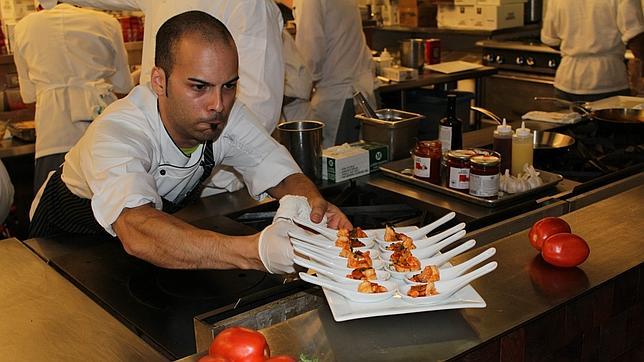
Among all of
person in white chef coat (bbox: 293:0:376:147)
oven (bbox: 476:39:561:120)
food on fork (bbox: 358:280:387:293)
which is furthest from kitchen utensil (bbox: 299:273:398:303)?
oven (bbox: 476:39:561:120)

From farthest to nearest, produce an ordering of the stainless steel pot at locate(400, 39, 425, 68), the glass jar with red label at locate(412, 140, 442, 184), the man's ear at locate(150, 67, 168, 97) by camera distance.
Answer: the stainless steel pot at locate(400, 39, 425, 68) → the glass jar with red label at locate(412, 140, 442, 184) → the man's ear at locate(150, 67, 168, 97)

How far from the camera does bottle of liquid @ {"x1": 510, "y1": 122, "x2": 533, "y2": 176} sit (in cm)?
224

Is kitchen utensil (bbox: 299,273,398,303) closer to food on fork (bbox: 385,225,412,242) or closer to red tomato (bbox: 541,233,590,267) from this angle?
food on fork (bbox: 385,225,412,242)

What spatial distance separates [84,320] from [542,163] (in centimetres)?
165

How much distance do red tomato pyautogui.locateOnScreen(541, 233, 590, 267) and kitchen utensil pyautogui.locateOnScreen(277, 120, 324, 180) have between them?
1.03 meters

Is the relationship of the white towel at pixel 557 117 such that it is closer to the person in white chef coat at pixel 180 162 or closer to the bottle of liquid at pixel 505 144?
the bottle of liquid at pixel 505 144

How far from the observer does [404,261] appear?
1330 millimetres

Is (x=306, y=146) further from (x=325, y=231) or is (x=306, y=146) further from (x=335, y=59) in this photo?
(x=335, y=59)

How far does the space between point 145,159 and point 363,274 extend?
70cm

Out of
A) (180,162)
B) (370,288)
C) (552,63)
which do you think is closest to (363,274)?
(370,288)

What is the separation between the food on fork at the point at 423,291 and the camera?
1.23m

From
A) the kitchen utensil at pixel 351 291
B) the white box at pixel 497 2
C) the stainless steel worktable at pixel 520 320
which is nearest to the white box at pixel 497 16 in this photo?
the white box at pixel 497 2

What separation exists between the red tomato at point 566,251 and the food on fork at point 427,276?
29 cm

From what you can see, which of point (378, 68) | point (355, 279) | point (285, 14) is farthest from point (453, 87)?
point (355, 279)
